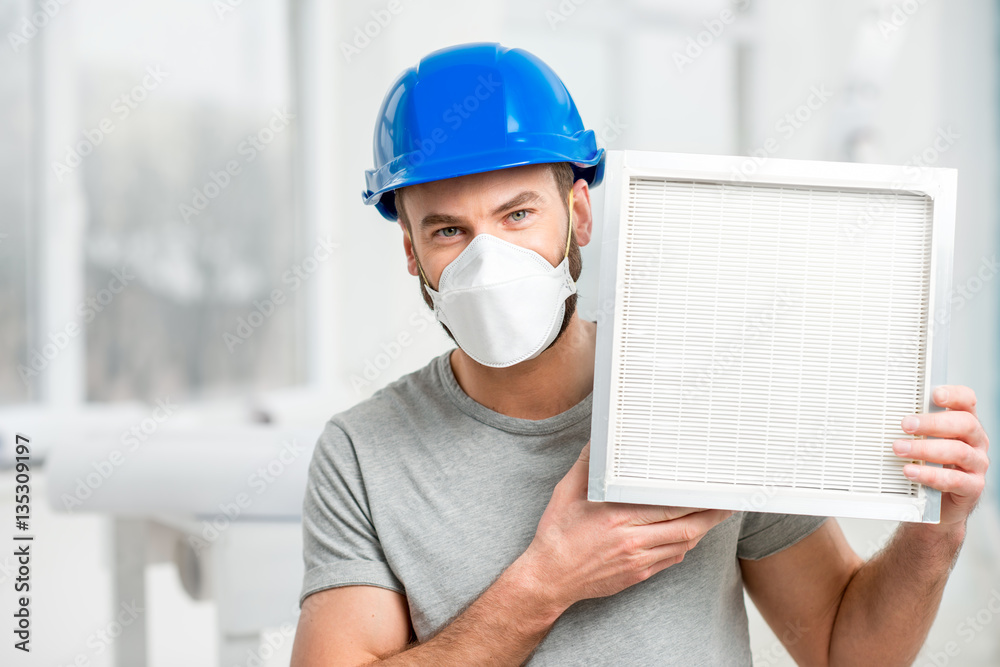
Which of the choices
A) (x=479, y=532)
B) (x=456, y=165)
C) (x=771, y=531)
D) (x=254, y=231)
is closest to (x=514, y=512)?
(x=479, y=532)

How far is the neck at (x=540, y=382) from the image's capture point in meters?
1.22

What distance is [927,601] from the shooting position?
1.12 metres

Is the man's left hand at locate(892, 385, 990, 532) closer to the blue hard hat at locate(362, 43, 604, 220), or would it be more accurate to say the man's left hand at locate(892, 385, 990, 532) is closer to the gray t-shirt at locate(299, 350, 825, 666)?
the gray t-shirt at locate(299, 350, 825, 666)

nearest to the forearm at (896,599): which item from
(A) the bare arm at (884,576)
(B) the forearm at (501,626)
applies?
(A) the bare arm at (884,576)

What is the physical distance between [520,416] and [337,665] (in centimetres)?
45

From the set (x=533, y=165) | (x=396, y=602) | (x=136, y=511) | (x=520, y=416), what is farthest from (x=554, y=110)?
(x=136, y=511)

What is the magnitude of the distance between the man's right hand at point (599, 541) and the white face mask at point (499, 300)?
0.19m

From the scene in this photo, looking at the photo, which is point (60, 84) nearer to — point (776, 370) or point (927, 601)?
point (776, 370)

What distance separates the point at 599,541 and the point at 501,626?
197mm

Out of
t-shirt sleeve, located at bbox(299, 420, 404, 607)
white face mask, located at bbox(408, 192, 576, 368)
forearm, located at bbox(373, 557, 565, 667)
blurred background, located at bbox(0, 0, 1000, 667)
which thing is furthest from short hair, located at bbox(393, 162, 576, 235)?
blurred background, located at bbox(0, 0, 1000, 667)

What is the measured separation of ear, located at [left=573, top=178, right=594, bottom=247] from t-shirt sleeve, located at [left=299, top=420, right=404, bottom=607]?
502 mm

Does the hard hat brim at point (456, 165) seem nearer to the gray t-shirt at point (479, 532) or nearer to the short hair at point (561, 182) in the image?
the short hair at point (561, 182)

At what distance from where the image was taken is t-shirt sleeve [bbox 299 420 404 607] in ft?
3.83

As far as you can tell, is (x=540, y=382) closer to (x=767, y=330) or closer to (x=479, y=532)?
(x=479, y=532)
